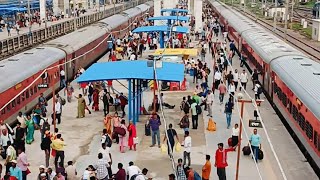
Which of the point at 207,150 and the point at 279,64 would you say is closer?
the point at 207,150

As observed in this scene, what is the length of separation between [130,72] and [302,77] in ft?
22.9

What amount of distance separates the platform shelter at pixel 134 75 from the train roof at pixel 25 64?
2765mm

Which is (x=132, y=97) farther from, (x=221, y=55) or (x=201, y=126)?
(x=221, y=55)

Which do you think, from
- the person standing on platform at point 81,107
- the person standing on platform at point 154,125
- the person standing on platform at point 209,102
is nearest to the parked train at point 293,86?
the person standing on platform at point 209,102

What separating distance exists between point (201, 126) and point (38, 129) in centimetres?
676

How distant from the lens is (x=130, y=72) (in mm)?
24141

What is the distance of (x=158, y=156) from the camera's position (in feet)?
67.0

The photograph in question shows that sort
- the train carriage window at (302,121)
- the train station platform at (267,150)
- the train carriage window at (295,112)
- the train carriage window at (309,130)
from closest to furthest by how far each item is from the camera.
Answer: the train carriage window at (309,130) → the train station platform at (267,150) → the train carriage window at (302,121) → the train carriage window at (295,112)

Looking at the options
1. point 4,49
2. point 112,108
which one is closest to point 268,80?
point 112,108

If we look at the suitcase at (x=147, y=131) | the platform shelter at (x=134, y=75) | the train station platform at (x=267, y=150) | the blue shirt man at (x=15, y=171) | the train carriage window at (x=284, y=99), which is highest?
the platform shelter at (x=134, y=75)

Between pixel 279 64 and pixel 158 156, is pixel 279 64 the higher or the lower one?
the higher one

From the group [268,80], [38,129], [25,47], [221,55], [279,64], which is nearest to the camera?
[38,129]

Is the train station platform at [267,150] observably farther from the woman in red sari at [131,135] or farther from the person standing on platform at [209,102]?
the woman in red sari at [131,135]

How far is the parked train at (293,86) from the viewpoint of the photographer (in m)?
18.4
